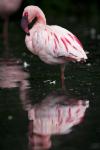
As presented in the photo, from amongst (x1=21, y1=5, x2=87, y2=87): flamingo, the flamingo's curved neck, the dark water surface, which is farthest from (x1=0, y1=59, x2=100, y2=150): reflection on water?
the flamingo's curved neck

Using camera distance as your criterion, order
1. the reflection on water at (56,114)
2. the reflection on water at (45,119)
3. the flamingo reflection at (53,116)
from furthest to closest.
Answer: the reflection on water at (56,114), the flamingo reflection at (53,116), the reflection on water at (45,119)

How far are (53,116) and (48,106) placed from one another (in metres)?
0.71

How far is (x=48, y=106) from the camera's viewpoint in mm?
9625

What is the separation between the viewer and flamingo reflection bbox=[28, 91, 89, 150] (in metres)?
7.84

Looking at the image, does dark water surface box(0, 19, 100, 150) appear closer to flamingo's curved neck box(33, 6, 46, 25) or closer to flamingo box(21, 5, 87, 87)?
flamingo box(21, 5, 87, 87)

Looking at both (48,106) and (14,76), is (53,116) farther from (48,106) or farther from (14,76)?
(14,76)

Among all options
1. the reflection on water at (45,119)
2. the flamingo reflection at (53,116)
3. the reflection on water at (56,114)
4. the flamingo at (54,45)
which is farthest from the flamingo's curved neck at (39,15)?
the reflection on water at (56,114)

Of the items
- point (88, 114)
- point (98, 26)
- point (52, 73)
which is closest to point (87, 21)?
point (98, 26)

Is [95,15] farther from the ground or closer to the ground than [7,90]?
farther from the ground

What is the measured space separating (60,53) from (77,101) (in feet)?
4.67

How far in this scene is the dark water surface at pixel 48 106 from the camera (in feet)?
25.4

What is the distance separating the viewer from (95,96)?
10.2 meters

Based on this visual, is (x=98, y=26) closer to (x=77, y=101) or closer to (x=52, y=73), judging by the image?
(x=52, y=73)

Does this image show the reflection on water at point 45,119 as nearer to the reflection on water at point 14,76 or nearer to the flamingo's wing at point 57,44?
the reflection on water at point 14,76
